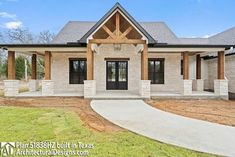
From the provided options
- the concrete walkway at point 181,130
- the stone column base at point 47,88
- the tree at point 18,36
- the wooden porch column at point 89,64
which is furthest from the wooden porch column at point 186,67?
the tree at point 18,36

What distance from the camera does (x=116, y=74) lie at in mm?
19156

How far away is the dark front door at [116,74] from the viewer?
19125 millimetres

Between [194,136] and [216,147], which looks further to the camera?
[194,136]

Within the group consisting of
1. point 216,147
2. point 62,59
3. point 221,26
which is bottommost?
point 216,147

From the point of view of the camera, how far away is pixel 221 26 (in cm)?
4150

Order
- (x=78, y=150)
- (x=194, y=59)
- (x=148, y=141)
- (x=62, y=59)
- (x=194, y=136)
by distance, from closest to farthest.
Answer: (x=78, y=150), (x=148, y=141), (x=194, y=136), (x=62, y=59), (x=194, y=59)

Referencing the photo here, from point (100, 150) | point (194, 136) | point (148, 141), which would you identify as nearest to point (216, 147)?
point (194, 136)

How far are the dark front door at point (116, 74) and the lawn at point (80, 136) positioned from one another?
34.2 feet

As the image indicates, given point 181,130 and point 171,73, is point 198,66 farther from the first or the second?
point 181,130

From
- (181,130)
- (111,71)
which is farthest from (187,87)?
(181,130)

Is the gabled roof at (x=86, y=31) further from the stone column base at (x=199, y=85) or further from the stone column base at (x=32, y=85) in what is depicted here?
the stone column base at (x=199, y=85)

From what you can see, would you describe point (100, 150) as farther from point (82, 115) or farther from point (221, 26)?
point (221, 26)

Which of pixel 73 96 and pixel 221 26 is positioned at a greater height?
pixel 221 26

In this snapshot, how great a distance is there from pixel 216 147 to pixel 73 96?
11.3 metres
